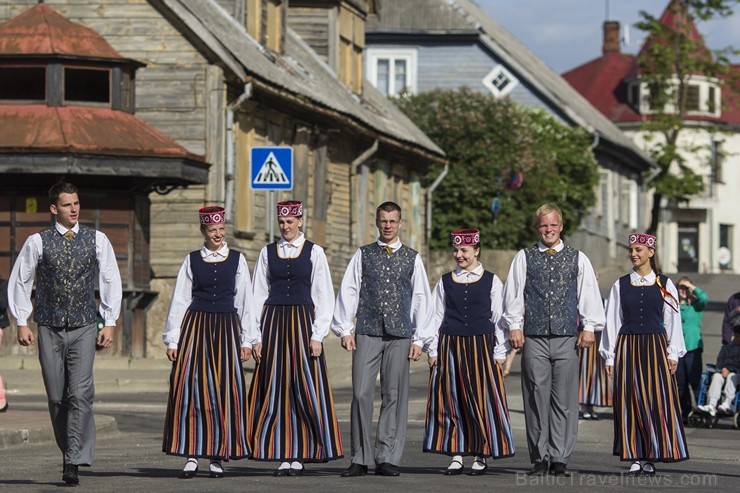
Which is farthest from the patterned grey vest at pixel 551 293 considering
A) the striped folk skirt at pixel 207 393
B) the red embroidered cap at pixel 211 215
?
the red embroidered cap at pixel 211 215

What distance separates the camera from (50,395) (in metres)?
10.9

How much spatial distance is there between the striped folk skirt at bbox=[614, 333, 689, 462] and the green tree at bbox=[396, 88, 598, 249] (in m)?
31.1

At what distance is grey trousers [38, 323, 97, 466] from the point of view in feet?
35.7

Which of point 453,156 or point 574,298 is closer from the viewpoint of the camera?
point 574,298

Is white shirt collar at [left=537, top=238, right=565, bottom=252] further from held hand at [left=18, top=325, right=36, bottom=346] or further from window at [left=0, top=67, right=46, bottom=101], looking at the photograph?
window at [left=0, top=67, right=46, bottom=101]

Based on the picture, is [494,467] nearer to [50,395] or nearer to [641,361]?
[641,361]

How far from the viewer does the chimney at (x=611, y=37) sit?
8144 centimetres

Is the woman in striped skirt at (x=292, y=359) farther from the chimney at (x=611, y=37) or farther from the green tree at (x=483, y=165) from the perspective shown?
the chimney at (x=611, y=37)

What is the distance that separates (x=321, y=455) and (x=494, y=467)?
1.52 meters

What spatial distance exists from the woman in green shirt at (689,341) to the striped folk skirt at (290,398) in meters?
7.50

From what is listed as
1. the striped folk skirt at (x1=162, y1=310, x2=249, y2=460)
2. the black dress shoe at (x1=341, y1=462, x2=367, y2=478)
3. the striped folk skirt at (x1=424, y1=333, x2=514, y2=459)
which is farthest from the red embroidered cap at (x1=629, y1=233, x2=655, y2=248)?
the striped folk skirt at (x1=162, y1=310, x2=249, y2=460)

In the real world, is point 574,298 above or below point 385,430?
above

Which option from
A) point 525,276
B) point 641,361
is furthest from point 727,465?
point 525,276

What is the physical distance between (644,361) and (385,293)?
191 centimetres
